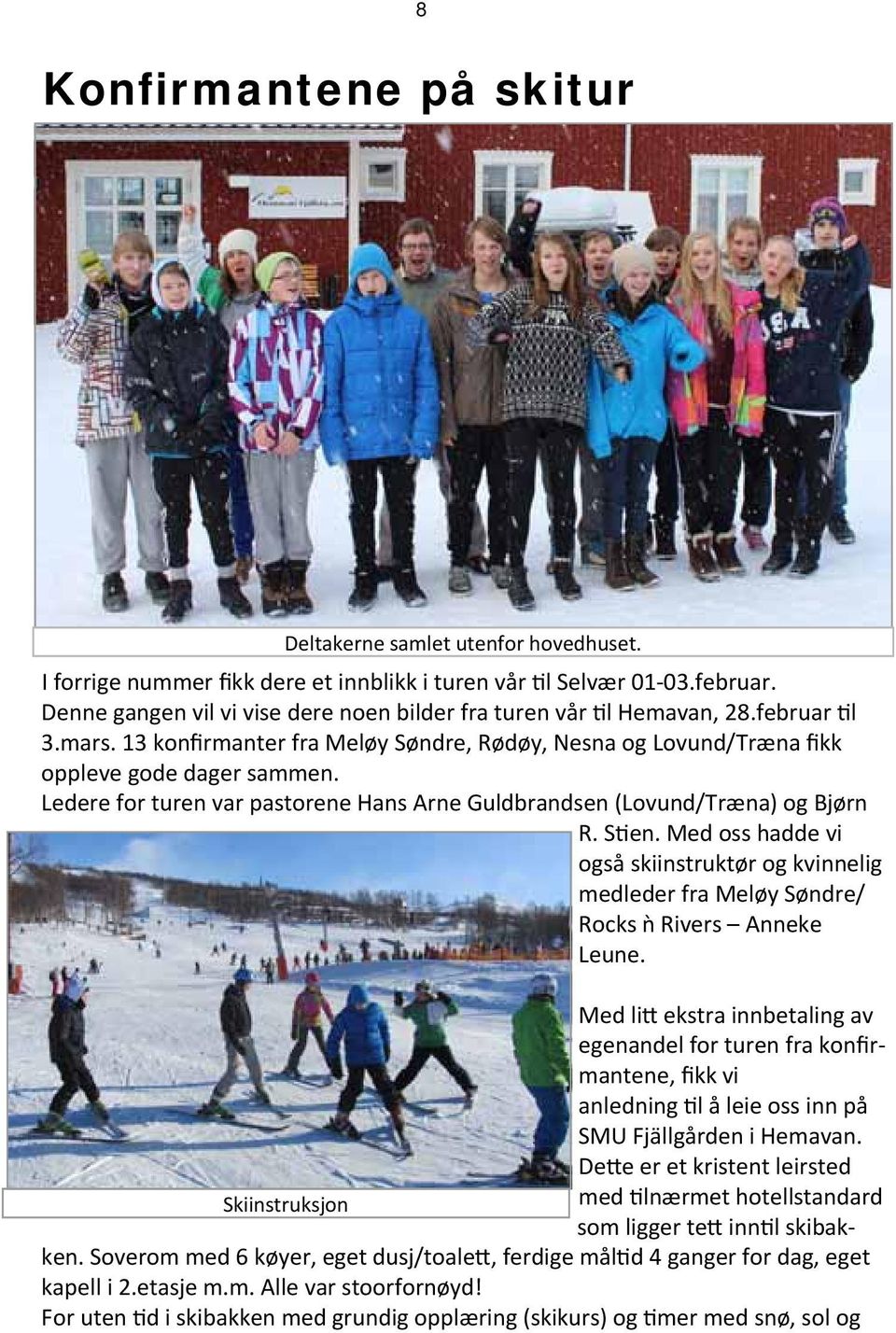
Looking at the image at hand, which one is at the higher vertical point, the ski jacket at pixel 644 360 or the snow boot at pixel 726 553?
the ski jacket at pixel 644 360

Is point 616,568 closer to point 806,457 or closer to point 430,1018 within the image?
point 806,457

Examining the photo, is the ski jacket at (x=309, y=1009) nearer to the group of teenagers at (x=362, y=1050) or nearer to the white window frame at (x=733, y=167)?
the group of teenagers at (x=362, y=1050)

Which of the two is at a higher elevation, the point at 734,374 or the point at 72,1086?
the point at 734,374

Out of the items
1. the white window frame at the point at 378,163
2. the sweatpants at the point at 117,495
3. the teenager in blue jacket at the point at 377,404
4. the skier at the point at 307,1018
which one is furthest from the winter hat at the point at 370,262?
the white window frame at the point at 378,163

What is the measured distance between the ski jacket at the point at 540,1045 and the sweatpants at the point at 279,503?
6.51ft

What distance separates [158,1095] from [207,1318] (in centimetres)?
59

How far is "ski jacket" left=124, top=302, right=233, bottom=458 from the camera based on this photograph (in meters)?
5.39

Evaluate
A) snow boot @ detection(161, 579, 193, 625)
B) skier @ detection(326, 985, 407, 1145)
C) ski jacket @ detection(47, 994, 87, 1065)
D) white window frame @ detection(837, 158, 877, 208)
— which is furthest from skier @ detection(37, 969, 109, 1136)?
white window frame @ detection(837, 158, 877, 208)

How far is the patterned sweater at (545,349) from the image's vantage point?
541 cm

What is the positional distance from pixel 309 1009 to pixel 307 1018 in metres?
0.03

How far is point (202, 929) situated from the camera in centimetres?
452

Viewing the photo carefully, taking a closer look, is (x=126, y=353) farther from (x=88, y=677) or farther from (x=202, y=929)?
(x=202, y=929)

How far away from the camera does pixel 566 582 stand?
5.58m

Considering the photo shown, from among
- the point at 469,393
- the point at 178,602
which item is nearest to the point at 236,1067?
the point at 178,602
